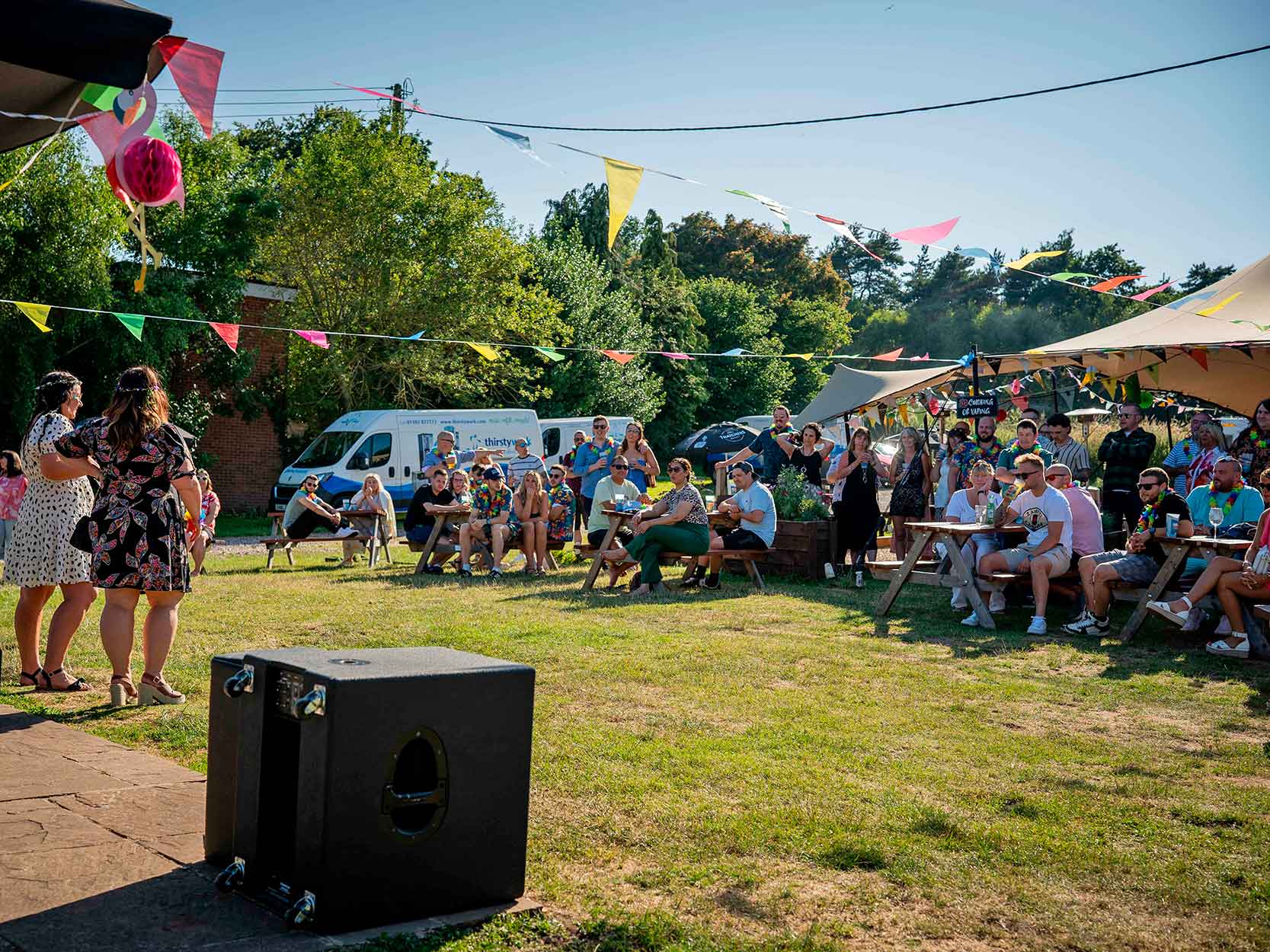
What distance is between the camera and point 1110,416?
99.0ft

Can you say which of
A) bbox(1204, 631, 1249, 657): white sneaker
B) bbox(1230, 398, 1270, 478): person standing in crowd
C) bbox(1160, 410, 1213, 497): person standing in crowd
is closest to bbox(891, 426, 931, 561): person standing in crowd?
Answer: bbox(1160, 410, 1213, 497): person standing in crowd

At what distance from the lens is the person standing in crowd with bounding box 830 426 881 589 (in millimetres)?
12773

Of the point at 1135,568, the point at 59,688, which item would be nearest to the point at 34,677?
the point at 59,688

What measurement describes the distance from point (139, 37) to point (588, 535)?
984 centimetres

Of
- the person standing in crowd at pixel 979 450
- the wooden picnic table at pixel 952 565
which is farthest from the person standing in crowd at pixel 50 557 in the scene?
the person standing in crowd at pixel 979 450

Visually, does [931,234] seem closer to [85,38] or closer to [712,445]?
[85,38]

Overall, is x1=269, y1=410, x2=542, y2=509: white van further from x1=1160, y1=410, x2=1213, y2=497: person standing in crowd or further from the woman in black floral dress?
the woman in black floral dress

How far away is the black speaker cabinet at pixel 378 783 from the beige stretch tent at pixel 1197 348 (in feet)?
30.4

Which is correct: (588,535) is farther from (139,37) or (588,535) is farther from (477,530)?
(139,37)

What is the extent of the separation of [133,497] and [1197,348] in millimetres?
9522

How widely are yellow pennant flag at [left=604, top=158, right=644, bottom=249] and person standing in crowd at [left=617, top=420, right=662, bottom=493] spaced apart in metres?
6.65

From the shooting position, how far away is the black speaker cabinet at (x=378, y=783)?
9.73 ft

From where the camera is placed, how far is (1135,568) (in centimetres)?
906

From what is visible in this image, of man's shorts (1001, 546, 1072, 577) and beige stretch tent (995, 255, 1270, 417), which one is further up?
beige stretch tent (995, 255, 1270, 417)
